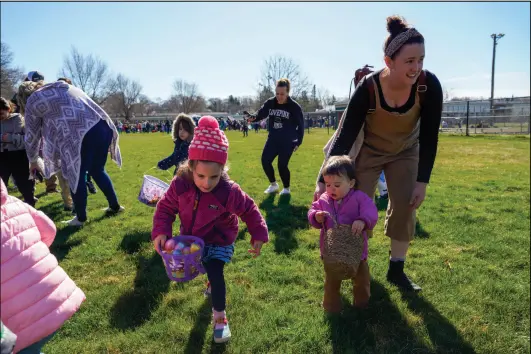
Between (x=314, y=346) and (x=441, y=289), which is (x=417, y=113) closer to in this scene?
(x=441, y=289)

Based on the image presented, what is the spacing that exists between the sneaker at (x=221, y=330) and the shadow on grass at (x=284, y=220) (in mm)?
1593

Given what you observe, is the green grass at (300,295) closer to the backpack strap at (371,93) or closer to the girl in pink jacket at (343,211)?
the girl in pink jacket at (343,211)

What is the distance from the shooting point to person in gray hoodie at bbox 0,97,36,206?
17.2 feet

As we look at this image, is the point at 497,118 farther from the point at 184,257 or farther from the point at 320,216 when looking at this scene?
the point at 184,257

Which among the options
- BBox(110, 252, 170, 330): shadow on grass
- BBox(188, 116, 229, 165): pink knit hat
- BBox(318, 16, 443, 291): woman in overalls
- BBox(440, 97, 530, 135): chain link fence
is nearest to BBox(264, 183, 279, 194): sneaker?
BBox(110, 252, 170, 330): shadow on grass

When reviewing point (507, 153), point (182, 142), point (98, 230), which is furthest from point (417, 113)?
point (507, 153)

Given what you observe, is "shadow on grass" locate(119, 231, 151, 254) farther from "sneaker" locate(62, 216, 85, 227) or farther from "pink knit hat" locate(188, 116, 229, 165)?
"pink knit hat" locate(188, 116, 229, 165)

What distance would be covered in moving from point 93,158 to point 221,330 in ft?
11.2

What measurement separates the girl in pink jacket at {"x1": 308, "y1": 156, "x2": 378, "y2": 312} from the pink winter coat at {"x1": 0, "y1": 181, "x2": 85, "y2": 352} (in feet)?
5.72

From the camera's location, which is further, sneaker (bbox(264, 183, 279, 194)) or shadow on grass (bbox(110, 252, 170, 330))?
sneaker (bbox(264, 183, 279, 194))

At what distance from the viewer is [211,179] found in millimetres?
2709

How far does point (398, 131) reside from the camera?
10.5 feet

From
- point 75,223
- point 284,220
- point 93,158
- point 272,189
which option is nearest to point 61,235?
point 75,223

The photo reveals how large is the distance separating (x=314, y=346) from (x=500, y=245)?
116 inches
